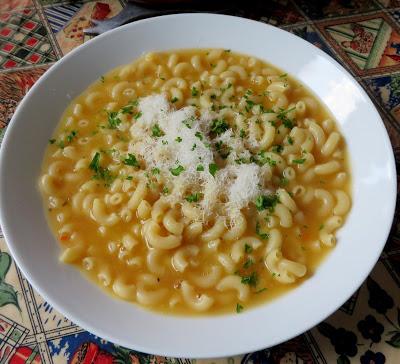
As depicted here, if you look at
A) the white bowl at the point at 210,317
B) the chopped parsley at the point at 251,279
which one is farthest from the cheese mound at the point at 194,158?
the white bowl at the point at 210,317

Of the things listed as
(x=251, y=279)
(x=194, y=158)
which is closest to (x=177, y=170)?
(x=194, y=158)

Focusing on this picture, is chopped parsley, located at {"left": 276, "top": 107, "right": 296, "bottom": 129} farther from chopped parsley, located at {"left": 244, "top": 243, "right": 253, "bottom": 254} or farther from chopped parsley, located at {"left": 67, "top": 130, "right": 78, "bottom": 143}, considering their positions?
chopped parsley, located at {"left": 67, "top": 130, "right": 78, "bottom": 143}

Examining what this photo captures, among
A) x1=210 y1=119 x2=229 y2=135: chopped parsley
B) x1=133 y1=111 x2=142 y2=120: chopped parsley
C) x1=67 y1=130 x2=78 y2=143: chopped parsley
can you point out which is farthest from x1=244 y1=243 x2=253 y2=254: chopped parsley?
x1=67 y1=130 x2=78 y2=143: chopped parsley

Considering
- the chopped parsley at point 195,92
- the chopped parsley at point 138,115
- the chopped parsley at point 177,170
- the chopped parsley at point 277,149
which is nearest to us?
the chopped parsley at point 177,170

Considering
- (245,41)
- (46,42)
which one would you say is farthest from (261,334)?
(46,42)

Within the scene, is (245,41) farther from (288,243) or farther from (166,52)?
(288,243)

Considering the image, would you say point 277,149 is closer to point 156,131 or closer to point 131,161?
point 156,131

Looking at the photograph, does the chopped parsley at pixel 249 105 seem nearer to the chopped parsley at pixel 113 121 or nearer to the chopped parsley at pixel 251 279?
the chopped parsley at pixel 113 121
